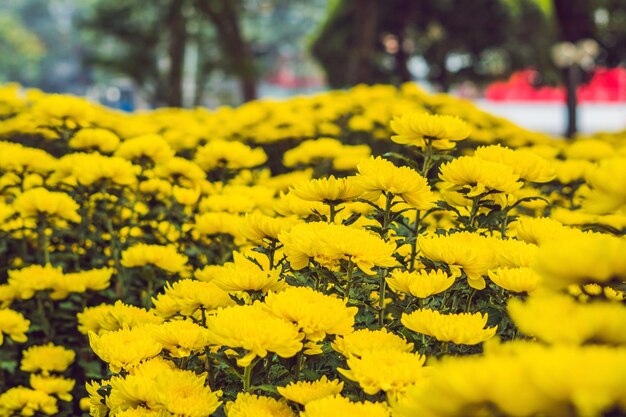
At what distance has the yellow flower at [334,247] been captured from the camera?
4.16ft

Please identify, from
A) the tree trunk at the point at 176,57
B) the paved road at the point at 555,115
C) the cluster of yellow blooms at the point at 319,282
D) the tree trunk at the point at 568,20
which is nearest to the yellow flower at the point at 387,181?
the cluster of yellow blooms at the point at 319,282

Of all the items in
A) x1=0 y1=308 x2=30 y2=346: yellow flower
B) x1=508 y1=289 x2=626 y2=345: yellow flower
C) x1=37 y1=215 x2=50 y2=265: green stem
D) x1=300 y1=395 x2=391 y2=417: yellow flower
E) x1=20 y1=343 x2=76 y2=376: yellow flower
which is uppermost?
x1=508 y1=289 x2=626 y2=345: yellow flower

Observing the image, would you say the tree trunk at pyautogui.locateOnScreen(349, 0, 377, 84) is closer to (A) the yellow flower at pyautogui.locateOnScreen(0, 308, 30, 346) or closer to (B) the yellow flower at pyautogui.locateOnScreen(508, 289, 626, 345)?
(A) the yellow flower at pyautogui.locateOnScreen(0, 308, 30, 346)

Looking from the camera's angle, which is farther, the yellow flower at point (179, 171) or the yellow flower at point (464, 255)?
the yellow flower at point (179, 171)

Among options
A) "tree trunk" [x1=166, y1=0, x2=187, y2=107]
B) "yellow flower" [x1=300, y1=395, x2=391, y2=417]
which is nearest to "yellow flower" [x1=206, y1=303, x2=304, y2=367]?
"yellow flower" [x1=300, y1=395, x2=391, y2=417]

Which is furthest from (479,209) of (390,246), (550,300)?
(550,300)

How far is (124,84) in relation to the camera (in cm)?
4331

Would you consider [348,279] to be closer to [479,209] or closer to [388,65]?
[479,209]

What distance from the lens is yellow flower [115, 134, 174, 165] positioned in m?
2.42

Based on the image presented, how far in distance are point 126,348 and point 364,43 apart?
1037 cm

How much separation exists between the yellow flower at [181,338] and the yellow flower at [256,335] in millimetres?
147

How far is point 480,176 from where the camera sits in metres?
1.49

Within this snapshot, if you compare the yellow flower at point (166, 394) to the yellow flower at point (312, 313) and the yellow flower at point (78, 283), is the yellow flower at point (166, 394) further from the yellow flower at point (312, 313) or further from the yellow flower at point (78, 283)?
the yellow flower at point (78, 283)

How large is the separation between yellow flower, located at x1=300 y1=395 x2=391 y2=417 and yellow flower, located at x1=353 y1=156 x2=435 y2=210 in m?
0.53
